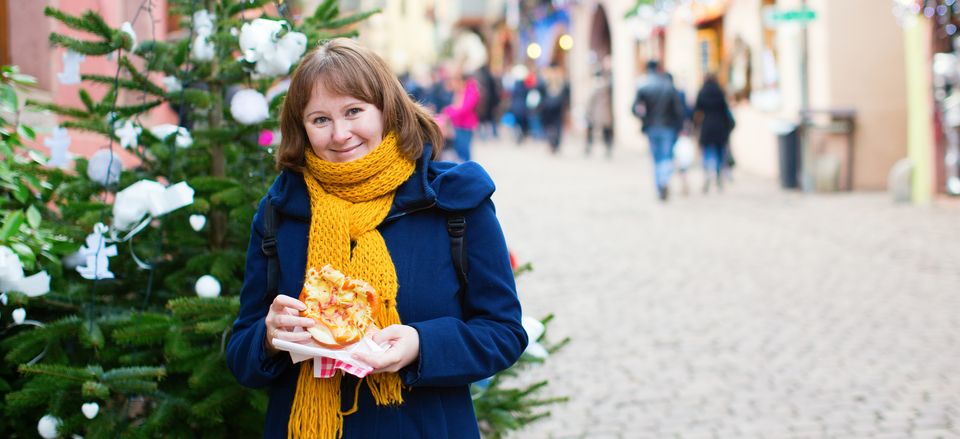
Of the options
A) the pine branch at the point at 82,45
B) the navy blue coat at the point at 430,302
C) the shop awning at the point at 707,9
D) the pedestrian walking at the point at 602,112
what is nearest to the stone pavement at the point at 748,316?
the pine branch at the point at 82,45

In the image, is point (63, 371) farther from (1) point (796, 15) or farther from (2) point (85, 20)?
(1) point (796, 15)

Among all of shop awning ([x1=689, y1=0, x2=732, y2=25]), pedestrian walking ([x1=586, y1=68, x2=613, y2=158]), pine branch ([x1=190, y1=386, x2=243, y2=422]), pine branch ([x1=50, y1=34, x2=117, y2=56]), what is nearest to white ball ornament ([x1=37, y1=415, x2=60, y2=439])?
pine branch ([x1=190, y1=386, x2=243, y2=422])

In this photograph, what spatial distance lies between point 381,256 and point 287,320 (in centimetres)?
24

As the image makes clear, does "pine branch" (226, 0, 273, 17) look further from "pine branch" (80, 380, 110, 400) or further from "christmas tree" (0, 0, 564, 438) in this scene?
"pine branch" (80, 380, 110, 400)

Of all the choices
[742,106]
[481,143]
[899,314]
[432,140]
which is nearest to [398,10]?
[481,143]

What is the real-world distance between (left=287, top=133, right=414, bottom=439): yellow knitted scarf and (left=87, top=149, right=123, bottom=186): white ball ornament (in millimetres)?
1730

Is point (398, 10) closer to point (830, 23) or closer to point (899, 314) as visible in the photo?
point (830, 23)

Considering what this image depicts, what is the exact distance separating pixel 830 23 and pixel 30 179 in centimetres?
1458

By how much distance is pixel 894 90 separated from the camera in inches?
638

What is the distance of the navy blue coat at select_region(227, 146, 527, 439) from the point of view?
2.29 meters

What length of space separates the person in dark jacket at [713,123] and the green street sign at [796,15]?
6.41 feet

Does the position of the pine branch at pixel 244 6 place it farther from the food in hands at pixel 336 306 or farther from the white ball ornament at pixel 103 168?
the food in hands at pixel 336 306

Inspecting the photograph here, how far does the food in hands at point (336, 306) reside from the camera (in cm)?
211

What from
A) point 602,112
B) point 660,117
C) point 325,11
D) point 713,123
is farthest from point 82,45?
point 602,112
